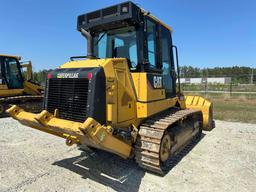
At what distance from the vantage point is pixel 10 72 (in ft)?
40.4

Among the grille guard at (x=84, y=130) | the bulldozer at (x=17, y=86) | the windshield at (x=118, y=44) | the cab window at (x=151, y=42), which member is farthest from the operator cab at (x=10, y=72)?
the cab window at (x=151, y=42)

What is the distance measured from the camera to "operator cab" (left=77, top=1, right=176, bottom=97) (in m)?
4.76

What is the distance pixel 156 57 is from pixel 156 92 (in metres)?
0.83

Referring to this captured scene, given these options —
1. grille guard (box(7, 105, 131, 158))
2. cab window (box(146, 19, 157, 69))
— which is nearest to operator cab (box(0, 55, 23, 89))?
grille guard (box(7, 105, 131, 158))

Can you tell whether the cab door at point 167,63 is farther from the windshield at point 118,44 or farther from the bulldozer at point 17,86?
the bulldozer at point 17,86

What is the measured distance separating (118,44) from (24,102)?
924 cm

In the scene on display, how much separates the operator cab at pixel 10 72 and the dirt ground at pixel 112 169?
5875 mm

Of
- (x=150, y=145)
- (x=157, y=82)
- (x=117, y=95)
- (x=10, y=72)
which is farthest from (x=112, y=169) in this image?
(x=10, y=72)

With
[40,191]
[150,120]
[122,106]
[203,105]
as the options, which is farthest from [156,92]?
[203,105]

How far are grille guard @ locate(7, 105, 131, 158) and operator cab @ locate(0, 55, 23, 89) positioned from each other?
27.3 feet

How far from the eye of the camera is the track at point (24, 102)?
466 inches

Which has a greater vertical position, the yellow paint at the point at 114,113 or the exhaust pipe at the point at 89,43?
the exhaust pipe at the point at 89,43

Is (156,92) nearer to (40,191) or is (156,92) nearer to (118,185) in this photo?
(118,185)

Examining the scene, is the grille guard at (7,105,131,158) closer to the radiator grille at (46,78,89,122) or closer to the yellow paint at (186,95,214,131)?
the radiator grille at (46,78,89,122)
